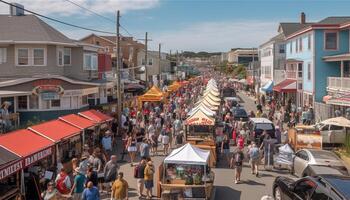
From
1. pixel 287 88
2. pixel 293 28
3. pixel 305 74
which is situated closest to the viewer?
pixel 305 74

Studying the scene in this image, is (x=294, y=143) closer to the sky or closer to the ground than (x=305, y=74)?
closer to the ground

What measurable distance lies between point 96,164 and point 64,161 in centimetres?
274

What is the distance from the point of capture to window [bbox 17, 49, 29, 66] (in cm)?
3412

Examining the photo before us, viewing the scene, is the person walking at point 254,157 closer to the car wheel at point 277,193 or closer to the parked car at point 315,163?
the parked car at point 315,163

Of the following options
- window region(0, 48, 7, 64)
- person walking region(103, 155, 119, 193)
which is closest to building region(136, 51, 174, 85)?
window region(0, 48, 7, 64)

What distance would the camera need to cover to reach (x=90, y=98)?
41.6 meters

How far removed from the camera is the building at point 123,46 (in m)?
75.8

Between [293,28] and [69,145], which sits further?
[293,28]

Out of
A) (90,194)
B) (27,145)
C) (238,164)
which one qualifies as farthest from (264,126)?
(90,194)

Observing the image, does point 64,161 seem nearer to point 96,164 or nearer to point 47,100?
point 96,164

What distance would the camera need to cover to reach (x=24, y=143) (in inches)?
652

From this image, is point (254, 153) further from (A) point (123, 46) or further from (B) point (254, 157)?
(A) point (123, 46)

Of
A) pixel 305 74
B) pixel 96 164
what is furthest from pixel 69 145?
pixel 305 74

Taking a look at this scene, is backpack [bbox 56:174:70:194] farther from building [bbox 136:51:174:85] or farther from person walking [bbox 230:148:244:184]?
building [bbox 136:51:174:85]
